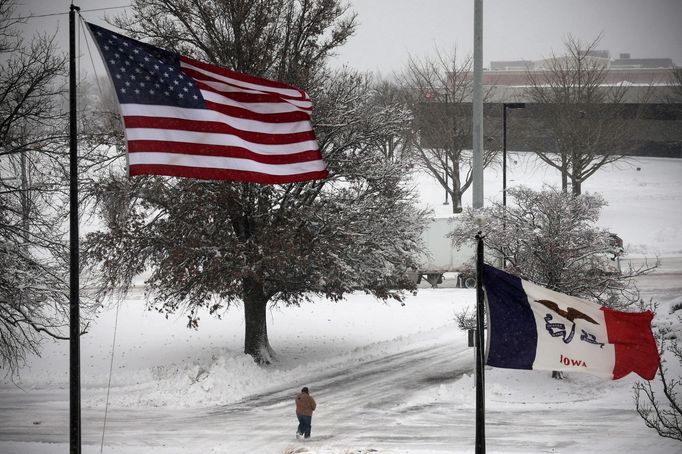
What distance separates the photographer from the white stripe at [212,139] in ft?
30.9

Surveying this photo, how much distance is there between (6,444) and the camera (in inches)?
703

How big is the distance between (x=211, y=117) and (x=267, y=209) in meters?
13.5

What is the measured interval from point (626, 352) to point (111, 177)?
16977 mm

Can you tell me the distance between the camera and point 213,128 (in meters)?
9.99

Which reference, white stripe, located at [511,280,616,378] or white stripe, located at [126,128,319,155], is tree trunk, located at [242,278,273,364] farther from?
white stripe, located at [511,280,616,378]

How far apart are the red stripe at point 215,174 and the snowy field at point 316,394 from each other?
8.37 meters

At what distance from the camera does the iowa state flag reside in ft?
34.0

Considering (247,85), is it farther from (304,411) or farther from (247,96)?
(304,411)

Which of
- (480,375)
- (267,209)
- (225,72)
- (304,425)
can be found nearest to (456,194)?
(267,209)

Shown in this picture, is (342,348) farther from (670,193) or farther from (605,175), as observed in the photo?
(605,175)

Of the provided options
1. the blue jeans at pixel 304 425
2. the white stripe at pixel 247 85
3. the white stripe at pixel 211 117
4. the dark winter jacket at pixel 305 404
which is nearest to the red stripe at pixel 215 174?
the white stripe at pixel 211 117

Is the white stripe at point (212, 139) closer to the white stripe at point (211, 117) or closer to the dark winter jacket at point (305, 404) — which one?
the white stripe at point (211, 117)

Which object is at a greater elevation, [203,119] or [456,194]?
[456,194]

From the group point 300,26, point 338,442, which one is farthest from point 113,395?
point 300,26
